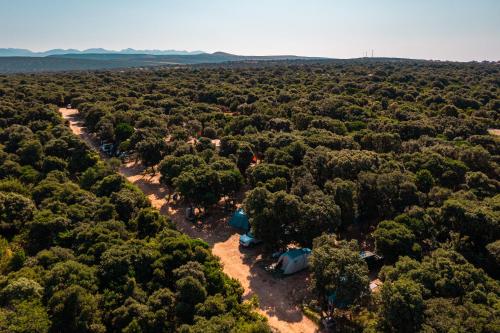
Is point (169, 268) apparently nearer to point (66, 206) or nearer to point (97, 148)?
point (66, 206)

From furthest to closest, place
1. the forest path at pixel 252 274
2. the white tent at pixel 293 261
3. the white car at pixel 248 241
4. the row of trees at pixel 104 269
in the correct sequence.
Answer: the white car at pixel 248 241
the white tent at pixel 293 261
the forest path at pixel 252 274
the row of trees at pixel 104 269

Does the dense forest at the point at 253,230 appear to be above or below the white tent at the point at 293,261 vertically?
above

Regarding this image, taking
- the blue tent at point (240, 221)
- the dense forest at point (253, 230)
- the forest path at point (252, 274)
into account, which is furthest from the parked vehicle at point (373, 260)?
the blue tent at point (240, 221)

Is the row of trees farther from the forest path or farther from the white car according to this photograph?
the white car

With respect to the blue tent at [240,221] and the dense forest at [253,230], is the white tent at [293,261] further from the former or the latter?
the blue tent at [240,221]

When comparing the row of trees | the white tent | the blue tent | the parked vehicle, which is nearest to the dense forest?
the row of trees

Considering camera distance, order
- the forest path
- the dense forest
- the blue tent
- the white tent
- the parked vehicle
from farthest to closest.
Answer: the blue tent
the parked vehicle
the white tent
the forest path
the dense forest

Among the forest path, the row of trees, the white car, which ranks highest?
the row of trees
